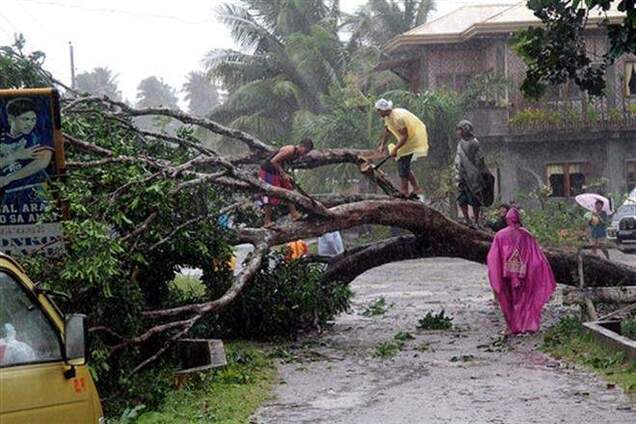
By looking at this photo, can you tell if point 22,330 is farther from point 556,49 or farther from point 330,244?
point 330,244

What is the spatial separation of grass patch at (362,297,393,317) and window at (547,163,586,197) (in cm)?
2098

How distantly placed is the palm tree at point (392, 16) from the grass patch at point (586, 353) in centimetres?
3121

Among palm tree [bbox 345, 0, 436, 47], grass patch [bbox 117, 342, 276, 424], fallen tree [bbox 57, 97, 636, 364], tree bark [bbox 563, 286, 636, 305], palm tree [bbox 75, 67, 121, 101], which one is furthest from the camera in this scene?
palm tree [bbox 75, 67, 121, 101]

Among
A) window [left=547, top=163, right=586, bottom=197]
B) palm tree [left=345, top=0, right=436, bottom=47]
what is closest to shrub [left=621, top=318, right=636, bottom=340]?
window [left=547, top=163, right=586, bottom=197]

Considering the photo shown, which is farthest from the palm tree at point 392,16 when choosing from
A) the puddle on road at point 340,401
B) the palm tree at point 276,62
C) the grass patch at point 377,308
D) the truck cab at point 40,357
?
the truck cab at point 40,357

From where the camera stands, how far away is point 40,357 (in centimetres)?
611

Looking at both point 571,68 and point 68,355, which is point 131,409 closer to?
point 68,355

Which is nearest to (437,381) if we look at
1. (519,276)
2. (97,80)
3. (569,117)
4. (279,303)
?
(279,303)

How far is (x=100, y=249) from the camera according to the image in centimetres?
1066

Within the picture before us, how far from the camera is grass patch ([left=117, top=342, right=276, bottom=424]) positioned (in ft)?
34.5

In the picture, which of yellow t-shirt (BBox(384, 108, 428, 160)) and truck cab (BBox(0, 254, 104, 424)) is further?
yellow t-shirt (BBox(384, 108, 428, 160))

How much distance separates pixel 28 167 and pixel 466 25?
106 ft

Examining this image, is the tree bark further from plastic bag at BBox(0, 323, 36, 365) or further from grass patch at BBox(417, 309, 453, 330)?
plastic bag at BBox(0, 323, 36, 365)

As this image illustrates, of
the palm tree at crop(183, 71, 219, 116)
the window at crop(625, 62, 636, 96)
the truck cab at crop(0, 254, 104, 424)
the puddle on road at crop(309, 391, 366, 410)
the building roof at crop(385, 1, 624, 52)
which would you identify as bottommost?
the puddle on road at crop(309, 391, 366, 410)
